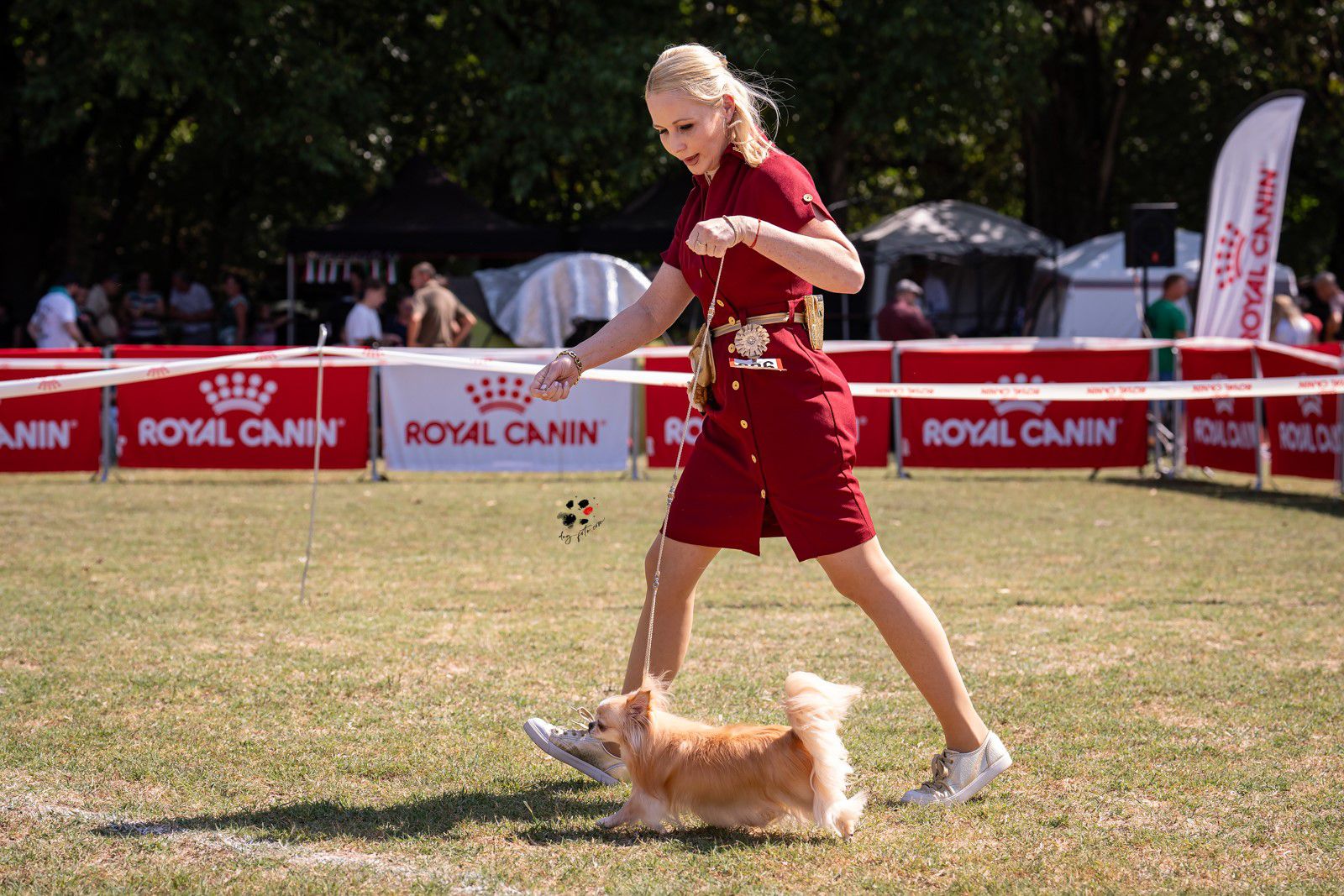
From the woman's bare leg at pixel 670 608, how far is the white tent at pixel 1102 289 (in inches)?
643

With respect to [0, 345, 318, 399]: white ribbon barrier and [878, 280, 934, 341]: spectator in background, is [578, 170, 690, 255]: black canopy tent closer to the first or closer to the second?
[878, 280, 934, 341]: spectator in background

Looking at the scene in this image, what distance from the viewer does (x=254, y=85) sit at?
65.1 ft

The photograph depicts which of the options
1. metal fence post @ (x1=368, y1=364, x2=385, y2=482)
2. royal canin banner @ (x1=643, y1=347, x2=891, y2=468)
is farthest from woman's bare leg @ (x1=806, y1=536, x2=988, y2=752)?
metal fence post @ (x1=368, y1=364, x2=385, y2=482)

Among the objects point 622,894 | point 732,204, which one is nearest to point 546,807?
point 622,894

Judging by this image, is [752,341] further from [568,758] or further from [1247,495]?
[1247,495]

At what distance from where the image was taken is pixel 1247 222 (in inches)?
511

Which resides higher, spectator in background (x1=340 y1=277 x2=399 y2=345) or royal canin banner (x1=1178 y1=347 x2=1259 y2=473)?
spectator in background (x1=340 y1=277 x2=399 y2=345)

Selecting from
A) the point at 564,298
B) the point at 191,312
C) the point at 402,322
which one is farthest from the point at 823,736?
the point at 191,312

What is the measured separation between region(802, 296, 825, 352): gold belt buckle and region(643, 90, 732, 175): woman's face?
417 mm

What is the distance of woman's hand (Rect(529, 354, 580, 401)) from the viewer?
11.4ft

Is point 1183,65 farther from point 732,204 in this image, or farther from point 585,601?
point 732,204

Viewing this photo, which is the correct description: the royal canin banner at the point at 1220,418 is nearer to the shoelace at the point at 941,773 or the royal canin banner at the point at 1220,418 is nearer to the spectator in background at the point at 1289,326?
the spectator in background at the point at 1289,326

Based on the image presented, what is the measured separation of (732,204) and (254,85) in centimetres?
1820

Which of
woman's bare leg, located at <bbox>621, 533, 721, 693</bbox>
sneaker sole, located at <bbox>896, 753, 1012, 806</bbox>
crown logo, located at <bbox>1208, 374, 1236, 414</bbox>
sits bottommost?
sneaker sole, located at <bbox>896, 753, 1012, 806</bbox>
